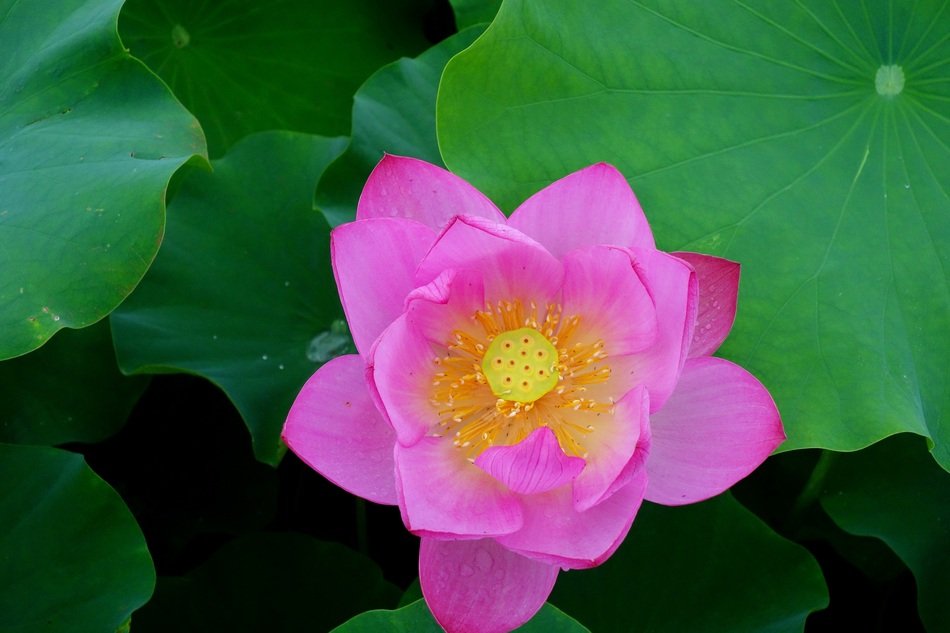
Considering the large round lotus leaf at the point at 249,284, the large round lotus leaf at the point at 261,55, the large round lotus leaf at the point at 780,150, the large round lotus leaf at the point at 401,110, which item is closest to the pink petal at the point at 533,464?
the large round lotus leaf at the point at 780,150

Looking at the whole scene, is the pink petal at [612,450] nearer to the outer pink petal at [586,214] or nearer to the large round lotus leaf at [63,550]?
the outer pink petal at [586,214]

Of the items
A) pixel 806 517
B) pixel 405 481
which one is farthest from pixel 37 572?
pixel 806 517

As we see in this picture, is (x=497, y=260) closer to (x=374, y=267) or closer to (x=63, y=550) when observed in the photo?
(x=374, y=267)

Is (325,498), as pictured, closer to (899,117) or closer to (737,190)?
(737,190)

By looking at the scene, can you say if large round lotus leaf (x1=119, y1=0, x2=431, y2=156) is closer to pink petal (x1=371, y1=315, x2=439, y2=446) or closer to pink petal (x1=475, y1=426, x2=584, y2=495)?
pink petal (x1=371, y1=315, x2=439, y2=446)

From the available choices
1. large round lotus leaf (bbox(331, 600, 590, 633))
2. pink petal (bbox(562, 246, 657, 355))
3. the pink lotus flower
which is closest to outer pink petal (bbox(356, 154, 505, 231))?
the pink lotus flower
